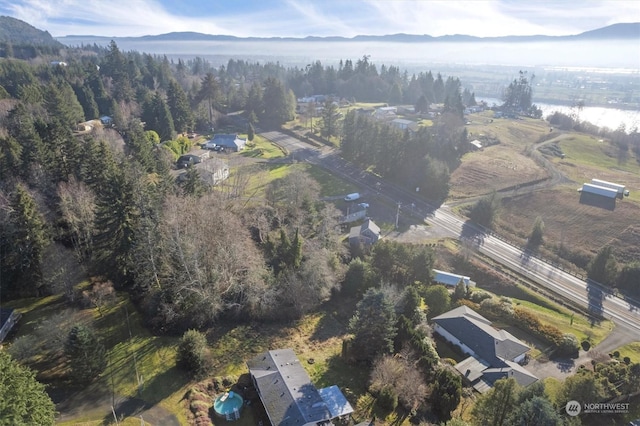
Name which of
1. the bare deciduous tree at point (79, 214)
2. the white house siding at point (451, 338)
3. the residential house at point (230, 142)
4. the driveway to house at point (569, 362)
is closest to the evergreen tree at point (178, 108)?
the residential house at point (230, 142)

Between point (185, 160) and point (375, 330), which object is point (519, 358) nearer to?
point (375, 330)

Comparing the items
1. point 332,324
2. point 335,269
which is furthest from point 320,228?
point 332,324

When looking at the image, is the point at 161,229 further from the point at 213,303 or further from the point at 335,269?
the point at 335,269

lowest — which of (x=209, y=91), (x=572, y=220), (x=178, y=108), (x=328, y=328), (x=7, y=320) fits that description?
(x=328, y=328)

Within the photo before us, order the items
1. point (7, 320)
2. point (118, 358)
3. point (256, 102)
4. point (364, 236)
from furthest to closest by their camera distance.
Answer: point (256, 102) < point (364, 236) < point (7, 320) < point (118, 358)

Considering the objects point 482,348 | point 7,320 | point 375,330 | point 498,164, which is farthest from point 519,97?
point 7,320
